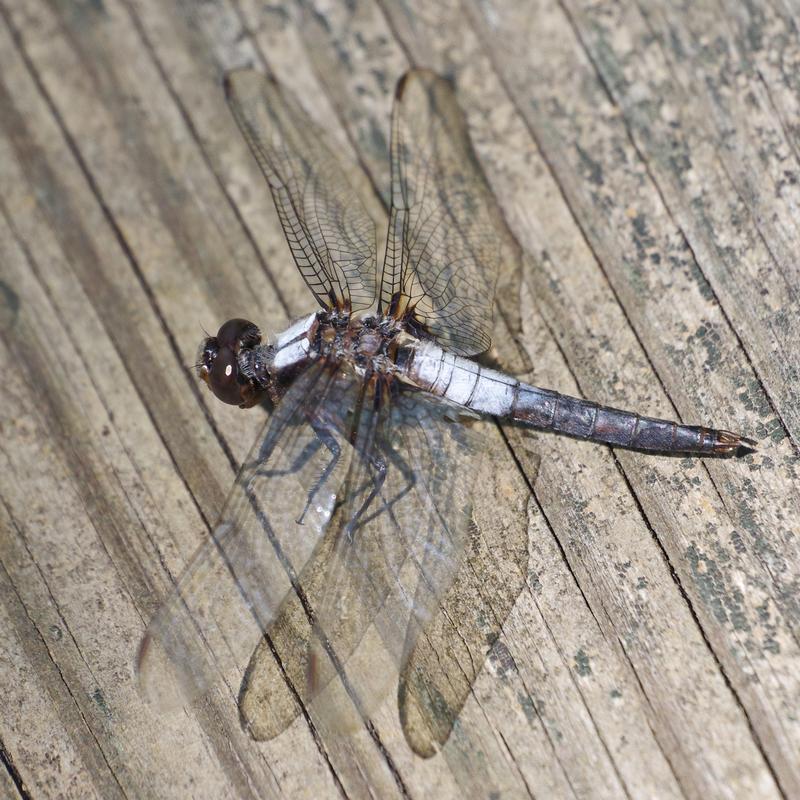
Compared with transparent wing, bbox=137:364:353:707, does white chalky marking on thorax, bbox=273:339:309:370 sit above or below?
above

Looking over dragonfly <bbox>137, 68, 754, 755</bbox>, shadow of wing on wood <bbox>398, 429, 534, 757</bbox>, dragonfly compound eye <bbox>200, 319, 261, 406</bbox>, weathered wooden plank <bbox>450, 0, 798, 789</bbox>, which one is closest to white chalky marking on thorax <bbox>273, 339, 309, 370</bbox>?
dragonfly <bbox>137, 68, 754, 755</bbox>

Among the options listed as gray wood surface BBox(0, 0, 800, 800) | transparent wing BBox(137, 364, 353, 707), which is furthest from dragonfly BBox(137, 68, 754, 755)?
gray wood surface BBox(0, 0, 800, 800)

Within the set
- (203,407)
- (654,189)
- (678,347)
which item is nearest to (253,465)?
(203,407)

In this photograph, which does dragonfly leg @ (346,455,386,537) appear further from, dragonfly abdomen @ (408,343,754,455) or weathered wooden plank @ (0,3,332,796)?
weathered wooden plank @ (0,3,332,796)

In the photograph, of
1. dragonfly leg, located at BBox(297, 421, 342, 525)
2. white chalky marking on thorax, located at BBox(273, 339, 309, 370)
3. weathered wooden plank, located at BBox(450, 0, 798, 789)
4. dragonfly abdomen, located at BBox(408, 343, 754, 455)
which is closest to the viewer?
weathered wooden plank, located at BBox(450, 0, 798, 789)

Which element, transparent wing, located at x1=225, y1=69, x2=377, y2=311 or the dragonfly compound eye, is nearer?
the dragonfly compound eye

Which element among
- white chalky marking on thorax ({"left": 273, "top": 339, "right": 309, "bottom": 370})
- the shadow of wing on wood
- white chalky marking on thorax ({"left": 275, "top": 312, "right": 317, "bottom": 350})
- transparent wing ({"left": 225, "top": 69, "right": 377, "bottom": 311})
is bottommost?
the shadow of wing on wood

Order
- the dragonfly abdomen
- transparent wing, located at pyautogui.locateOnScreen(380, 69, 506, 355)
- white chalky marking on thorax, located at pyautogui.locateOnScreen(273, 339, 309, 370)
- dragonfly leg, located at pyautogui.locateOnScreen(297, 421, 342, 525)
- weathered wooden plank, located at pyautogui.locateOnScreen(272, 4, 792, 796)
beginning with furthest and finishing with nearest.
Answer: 1. weathered wooden plank, located at pyautogui.locateOnScreen(272, 4, 792, 796)
2. transparent wing, located at pyautogui.locateOnScreen(380, 69, 506, 355)
3. white chalky marking on thorax, located at pyautogui.locateOnScreen(273, 339, 309, 370)
4. dragonfly leg, located at pyautogui.locateOnScreen(297, 421, 342, 525)
5. the dragonfly abdomen
